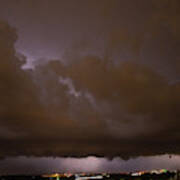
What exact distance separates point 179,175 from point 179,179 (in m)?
1.39

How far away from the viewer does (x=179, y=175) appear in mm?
102562

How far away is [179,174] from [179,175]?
2.36 m

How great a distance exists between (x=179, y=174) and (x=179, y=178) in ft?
7.64

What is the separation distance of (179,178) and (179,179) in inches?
41.0

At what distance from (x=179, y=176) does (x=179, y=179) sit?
94 cm

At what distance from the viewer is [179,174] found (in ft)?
344

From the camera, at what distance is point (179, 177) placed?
103125mm

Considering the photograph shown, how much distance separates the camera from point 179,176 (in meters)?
102

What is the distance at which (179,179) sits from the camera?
10169 cm

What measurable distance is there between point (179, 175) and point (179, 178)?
3.35ft

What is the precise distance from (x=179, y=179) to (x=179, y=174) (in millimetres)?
3341

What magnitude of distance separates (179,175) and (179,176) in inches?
24.0
